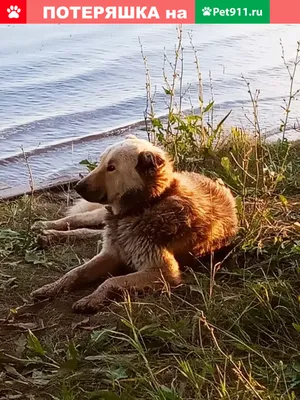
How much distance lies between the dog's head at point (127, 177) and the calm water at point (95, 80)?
101 inches

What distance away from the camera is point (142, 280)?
4.59m

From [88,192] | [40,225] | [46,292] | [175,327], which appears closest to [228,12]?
[40,225]

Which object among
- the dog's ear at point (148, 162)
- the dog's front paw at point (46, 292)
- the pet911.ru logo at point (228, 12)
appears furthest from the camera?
the pet911.ru logo at point (228, 12)

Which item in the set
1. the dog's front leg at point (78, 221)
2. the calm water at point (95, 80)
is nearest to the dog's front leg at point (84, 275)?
the dog's front leg at point (78, 221)

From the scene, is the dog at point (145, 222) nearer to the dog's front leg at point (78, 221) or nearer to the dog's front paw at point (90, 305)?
the dog's front paw at point (90, 305)

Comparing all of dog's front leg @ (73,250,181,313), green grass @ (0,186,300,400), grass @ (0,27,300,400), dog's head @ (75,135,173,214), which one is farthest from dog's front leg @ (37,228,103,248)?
dog's front leg @ (73,250,181,313)

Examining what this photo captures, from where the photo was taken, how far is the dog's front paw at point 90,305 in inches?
173

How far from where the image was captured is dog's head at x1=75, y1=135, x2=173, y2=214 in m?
4.79

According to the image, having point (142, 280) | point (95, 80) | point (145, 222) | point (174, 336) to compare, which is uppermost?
point (95, 80)

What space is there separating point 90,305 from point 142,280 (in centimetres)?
38

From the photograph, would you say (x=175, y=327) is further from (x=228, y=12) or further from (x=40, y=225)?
(x=228, y=12)

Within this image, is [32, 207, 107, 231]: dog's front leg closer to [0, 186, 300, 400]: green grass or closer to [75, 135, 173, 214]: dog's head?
[0, 186, 300, 400]: green grass

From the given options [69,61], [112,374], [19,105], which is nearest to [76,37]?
[69,61]

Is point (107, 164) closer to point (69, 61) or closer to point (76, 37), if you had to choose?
point (69, 61)
